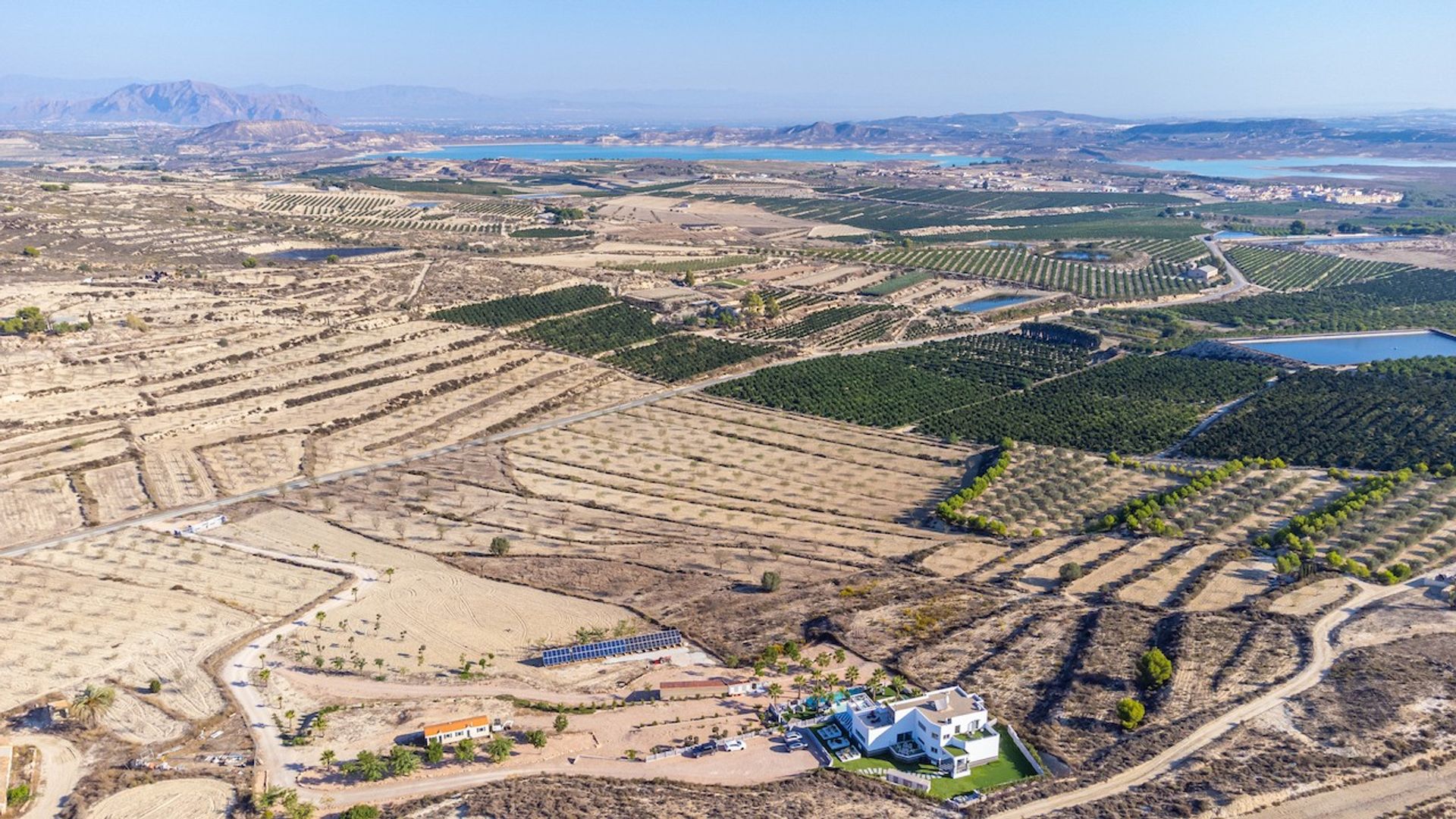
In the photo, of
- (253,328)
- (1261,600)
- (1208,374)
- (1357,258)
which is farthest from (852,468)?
(1357,258)

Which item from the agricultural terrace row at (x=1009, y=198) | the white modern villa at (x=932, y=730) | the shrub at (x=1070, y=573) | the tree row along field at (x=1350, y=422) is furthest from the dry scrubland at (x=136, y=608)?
the agricultural terrace row at (x=1009, y=198)

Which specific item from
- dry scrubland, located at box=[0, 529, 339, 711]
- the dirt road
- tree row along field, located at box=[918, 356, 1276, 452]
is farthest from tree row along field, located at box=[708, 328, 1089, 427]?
the dirt road

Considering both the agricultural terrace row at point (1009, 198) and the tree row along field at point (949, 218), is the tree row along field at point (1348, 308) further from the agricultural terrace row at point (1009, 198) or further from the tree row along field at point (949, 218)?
the agricultural terrace row at point (1009, 198)

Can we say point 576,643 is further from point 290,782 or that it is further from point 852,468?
point 852,468

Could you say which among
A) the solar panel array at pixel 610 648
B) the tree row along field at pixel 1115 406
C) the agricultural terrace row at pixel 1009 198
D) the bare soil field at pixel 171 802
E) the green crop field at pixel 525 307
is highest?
the agricultural terrace row at pixel 1009 198

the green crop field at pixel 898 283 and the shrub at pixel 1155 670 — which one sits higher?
the green crop field at pixel 898 283

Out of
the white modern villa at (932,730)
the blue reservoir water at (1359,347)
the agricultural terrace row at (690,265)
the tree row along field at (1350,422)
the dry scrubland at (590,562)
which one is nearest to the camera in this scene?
the white modern villa at (932,730)
